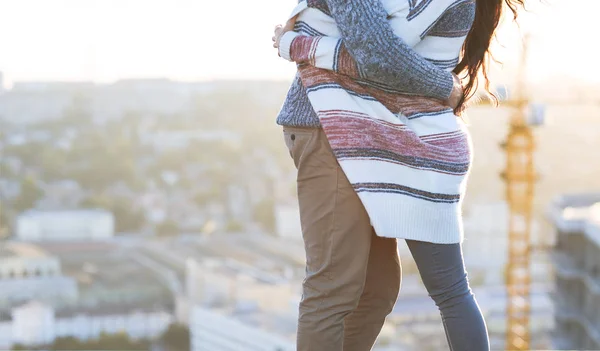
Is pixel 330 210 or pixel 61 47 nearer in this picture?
pixel 330 210

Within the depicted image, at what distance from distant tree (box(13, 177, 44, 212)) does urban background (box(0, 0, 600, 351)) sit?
6cm

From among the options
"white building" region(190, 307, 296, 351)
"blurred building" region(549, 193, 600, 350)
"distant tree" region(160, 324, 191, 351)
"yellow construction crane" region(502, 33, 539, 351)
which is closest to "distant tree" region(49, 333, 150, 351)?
"distant tree" region(160, 324, 191, 351)

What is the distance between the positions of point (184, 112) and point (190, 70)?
1592 mm

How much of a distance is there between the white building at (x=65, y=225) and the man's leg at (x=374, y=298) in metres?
24.4

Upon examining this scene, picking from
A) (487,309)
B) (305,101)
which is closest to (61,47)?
(487,309)

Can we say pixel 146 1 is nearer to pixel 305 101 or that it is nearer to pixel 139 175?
pixel 139 175

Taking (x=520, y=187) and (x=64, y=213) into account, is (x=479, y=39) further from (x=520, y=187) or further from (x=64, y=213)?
(x=64, y=213)

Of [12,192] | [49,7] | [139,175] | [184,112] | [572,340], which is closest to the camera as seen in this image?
[572,340]

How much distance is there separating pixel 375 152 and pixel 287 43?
0.13 meters

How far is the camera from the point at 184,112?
36.0 m

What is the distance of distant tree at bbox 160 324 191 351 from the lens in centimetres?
1545

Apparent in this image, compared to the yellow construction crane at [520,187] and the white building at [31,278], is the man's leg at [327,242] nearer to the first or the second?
the yellow construction crane at [520,187]

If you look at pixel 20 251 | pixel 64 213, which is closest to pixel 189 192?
pixel 64 213

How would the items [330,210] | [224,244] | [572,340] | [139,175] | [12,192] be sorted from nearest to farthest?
[330,210], [572,340], [224,244], [12,192], [139,175]
